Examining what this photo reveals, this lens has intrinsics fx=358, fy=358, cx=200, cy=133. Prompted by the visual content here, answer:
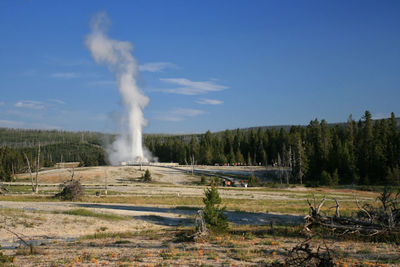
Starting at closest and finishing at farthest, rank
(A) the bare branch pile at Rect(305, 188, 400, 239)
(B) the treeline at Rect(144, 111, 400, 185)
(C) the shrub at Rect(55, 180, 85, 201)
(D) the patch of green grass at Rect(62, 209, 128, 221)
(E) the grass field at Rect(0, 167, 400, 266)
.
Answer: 1. (E) the grass field at Rect(0, 167, 400, 266)
2. (A) the bare branch pile at Rect(305, 188, 400, 239)
3. (D) the patch of green grass at Rect(62, 209, 128, 221)
4. (C) the shrub at Rect(55, 180, 85, 201)
5. (B) the treeline at Rect(144, 111, 400, 185)

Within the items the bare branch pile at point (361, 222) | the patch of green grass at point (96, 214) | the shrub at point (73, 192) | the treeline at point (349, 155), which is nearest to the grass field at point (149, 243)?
the patch of green grass at point (96, 214)

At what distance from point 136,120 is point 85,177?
110 feet

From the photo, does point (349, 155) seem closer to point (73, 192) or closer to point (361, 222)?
point (73, 192)

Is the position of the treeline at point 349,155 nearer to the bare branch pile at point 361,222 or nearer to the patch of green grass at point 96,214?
the bare branch pile at point 361,222

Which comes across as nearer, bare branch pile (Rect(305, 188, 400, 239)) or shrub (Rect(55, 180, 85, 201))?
bare branch pile (Rect(305, 188, 400, 239))

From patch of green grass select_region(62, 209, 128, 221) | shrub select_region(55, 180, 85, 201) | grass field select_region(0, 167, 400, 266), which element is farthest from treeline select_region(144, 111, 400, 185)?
patch of green grass select_region(62, 209, 128, 221)

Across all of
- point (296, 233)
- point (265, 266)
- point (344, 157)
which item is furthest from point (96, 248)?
point (344, 157)

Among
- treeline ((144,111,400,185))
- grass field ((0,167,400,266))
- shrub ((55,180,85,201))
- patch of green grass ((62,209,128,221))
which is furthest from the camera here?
treeline ((144,111,400,185))

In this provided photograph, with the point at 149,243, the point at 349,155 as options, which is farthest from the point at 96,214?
the point at 349,155

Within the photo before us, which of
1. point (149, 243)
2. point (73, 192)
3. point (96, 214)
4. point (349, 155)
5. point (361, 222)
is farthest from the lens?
point (349, 155)

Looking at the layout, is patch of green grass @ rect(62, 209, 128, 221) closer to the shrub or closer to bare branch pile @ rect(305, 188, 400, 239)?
the shrub

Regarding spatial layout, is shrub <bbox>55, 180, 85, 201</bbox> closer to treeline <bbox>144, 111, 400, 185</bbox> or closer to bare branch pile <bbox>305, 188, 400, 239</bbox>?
bare branch pile <bbox>305, 188, 400, 239</bbox>

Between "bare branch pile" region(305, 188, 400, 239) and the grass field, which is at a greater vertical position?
"bare branch pile" region(305, 188, 400, 239)

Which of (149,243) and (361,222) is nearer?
(361,222)
